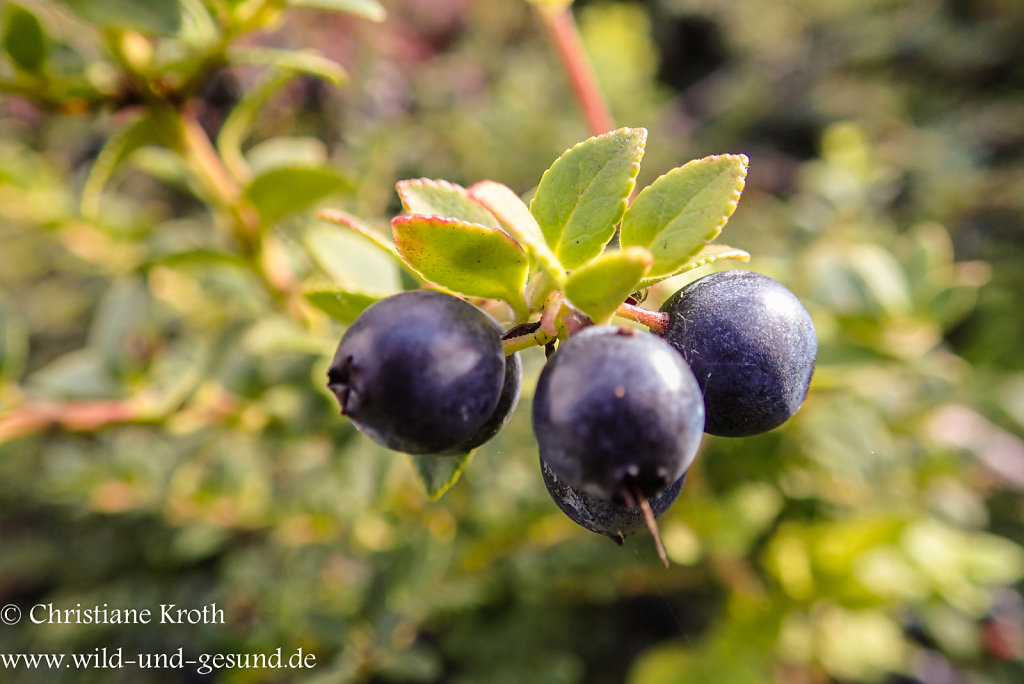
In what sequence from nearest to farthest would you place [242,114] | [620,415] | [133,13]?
[620,415] < [133,13] < [242,114]

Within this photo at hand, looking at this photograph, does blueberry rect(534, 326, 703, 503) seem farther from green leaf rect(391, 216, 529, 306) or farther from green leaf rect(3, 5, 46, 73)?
green leaf rect(3, 5, 46, 73)

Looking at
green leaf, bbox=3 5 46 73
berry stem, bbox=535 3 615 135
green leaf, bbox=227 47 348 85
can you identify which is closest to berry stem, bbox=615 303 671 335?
green leaf, bbox=227 47 348 85

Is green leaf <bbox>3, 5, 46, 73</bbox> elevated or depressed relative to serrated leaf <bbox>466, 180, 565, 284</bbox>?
elevated

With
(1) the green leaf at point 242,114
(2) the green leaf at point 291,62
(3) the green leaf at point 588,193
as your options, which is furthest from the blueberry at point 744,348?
(1) the green leaf at point 242,114

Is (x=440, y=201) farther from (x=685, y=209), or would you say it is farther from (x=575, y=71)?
(x=575, y=71)

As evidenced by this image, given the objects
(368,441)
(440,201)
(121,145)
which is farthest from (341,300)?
(368,441)

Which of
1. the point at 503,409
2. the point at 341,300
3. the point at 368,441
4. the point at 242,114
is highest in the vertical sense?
the point at 242,114
